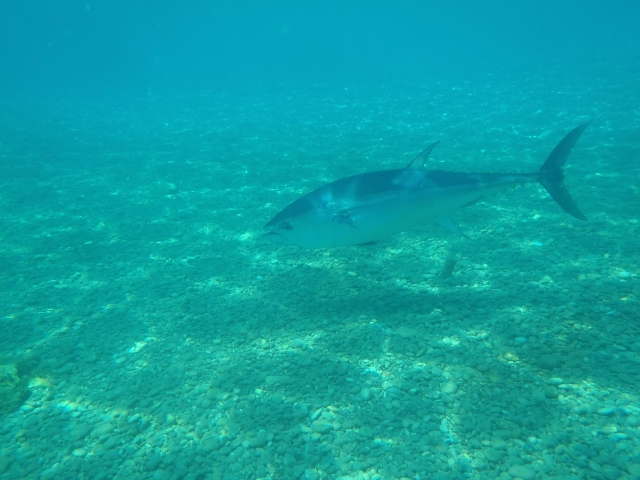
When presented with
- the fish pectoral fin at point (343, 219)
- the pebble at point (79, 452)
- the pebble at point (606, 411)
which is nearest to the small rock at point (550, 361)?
the pebble at point (606, 411)

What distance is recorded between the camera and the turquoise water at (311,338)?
11.5ft

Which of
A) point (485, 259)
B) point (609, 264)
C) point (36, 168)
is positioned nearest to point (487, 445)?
point (485, 259)

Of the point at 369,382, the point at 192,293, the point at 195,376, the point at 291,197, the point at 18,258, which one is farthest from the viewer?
the point at 291,197

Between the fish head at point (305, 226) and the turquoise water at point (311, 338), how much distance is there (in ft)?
4.96

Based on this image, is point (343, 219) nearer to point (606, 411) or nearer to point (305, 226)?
point (305, 226)

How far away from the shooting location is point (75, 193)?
11.9 metres

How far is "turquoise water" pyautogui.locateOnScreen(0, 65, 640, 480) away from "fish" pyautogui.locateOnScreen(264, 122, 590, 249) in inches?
59.6

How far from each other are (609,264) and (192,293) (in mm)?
7091

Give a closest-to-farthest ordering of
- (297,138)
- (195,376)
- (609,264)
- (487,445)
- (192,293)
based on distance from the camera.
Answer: (487,445) < (195,376) < (609,264) < (192,293) < (297,138)

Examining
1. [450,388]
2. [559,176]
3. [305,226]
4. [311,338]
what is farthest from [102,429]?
[559,176]

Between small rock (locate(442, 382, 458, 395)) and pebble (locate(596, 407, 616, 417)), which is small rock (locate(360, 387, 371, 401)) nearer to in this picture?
small rock (locate(442, 382, 458, 395))

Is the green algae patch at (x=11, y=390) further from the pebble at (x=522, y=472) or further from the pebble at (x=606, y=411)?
the pebble at (x=606, y=411)

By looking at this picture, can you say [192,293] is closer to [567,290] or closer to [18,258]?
[18,258]

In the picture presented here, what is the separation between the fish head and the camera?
4.28 metres
